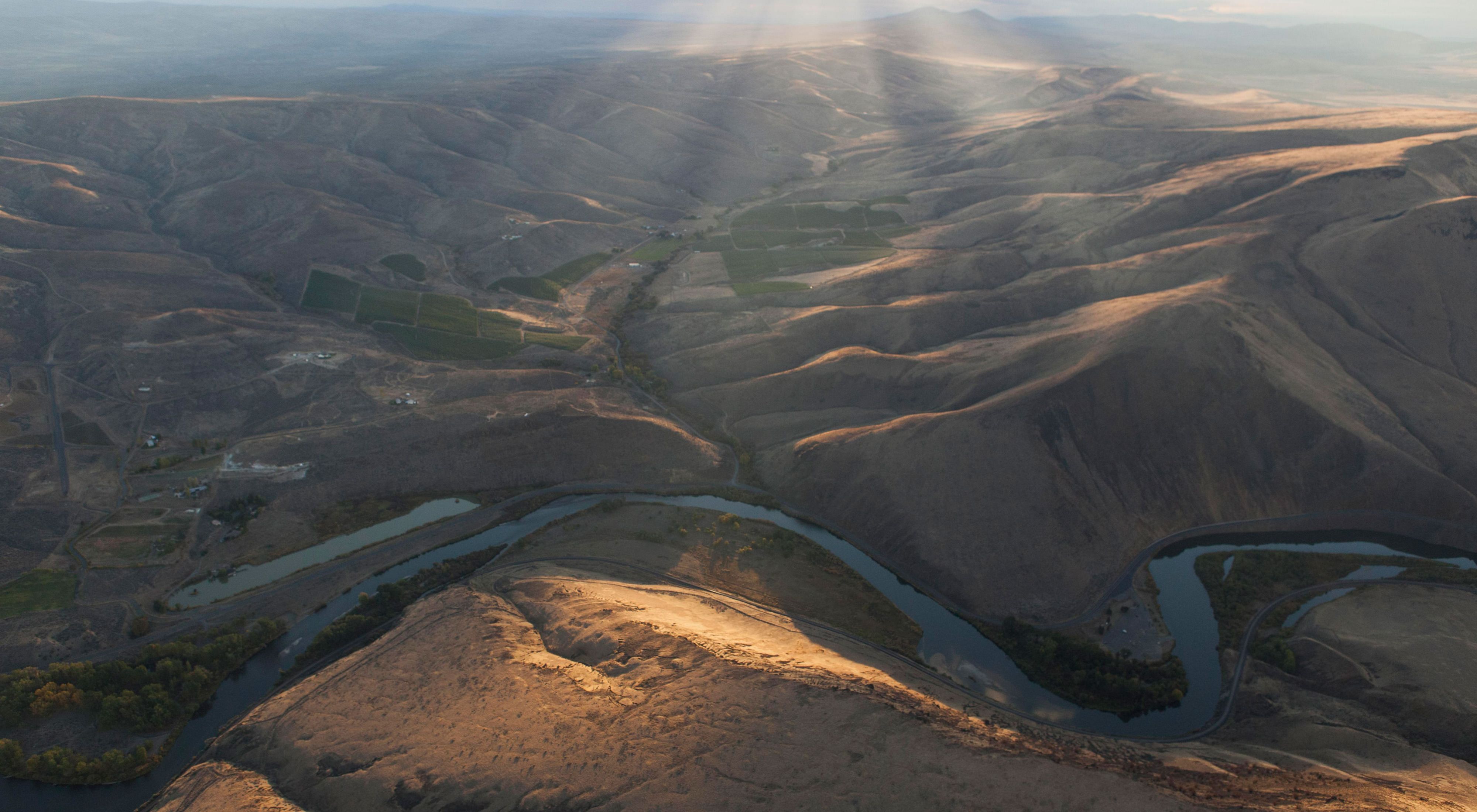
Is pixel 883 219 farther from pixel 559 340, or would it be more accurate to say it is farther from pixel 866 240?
pixel 559 340

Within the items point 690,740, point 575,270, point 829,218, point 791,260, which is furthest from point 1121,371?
point 575,270

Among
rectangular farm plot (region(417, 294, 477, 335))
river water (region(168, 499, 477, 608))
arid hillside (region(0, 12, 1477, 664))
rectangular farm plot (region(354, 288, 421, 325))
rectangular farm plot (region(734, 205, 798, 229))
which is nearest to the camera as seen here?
river water (region(168, 499, 477, 608))

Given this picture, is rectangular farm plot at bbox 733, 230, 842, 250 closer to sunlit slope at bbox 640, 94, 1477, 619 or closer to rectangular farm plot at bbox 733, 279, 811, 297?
rectangular farm plot at bbox 733, 279, 811, 297

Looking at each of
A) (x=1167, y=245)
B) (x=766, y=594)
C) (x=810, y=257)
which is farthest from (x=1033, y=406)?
(x=810, y=257)

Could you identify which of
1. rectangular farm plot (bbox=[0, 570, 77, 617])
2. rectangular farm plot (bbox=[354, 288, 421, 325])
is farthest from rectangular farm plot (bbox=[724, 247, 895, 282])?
rectangular farm plot (bbox=[0, 570, 77, 617])

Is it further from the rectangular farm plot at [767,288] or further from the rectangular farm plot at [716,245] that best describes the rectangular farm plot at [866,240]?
the rectangular farm plot at [767,288]

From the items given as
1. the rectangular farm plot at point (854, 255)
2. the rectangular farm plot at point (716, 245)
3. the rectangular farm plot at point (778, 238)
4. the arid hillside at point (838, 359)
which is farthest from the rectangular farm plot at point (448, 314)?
the rectangular farm plot at point (854, 255)

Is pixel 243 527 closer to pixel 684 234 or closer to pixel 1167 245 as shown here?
pixel 684 234
